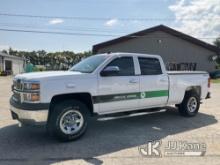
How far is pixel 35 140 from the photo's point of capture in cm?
615

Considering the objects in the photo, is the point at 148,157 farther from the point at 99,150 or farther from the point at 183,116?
the point at 183,116

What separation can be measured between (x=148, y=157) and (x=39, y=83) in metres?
2.63

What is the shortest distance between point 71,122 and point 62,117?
1.00 ft

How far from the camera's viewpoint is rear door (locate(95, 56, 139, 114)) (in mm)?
6480

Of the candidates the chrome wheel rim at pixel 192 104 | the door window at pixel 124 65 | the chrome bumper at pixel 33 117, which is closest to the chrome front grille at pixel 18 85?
the chrome bumper at pixel 33 117

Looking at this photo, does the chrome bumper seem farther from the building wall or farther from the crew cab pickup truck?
the building wall

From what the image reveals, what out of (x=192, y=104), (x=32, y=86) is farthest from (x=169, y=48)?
(x=32, y=86)

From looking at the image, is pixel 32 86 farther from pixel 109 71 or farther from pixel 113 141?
pixel 113 141

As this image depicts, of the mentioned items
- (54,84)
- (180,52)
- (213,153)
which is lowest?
(213,153)

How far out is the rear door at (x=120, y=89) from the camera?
6.48 meters

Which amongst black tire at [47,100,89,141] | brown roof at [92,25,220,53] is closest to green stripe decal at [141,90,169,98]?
black tire at [47,100,89,141]

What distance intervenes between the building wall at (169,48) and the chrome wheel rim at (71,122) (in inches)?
→ 1000

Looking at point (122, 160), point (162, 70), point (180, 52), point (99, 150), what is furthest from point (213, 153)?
point (180, 52)

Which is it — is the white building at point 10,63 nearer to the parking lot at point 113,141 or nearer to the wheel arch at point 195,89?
the parking lot at point 113,141
